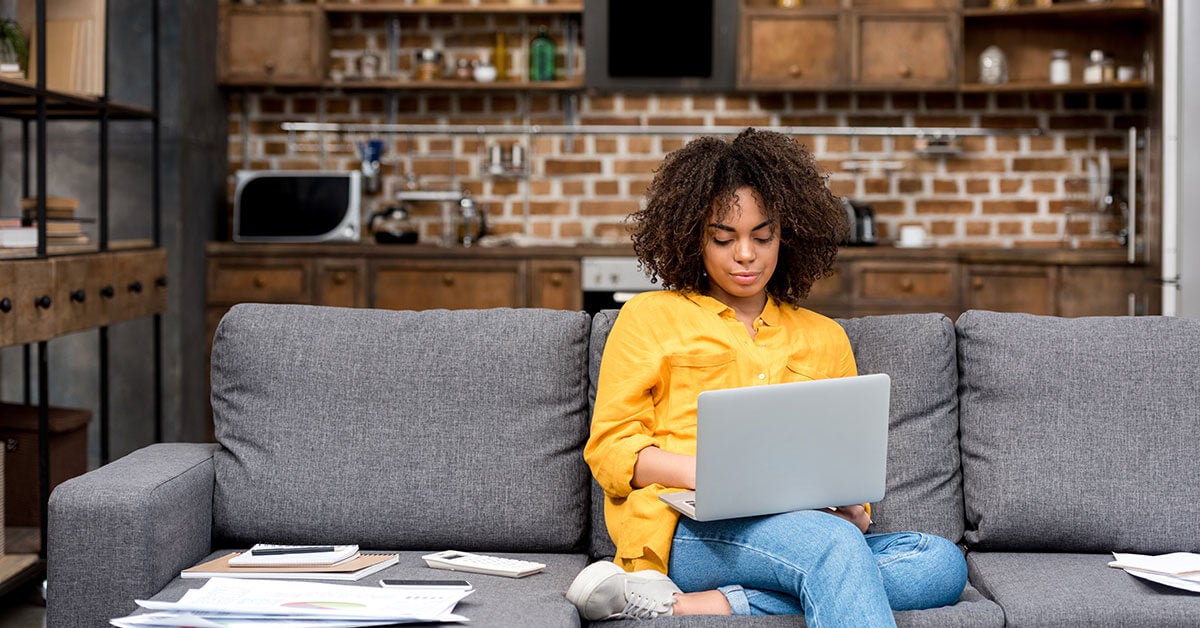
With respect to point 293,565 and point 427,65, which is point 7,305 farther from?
point 427,65

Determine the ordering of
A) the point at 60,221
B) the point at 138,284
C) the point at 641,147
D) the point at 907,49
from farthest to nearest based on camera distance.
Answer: the point at 641,147 < the point at 907,49 < the point at 138,284 < the point at 60,221

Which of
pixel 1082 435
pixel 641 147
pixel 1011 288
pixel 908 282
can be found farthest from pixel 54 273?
pixel 1011 288

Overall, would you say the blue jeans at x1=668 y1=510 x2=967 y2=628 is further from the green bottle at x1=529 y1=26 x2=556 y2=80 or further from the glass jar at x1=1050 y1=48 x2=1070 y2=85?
the glass jar at x1=1050 y1=48 x2=1070 y2=85

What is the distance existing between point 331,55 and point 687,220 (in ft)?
11.8

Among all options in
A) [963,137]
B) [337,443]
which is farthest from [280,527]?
[963,137]

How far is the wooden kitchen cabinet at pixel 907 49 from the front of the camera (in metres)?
4.86

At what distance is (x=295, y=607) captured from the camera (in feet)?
→ 5.25

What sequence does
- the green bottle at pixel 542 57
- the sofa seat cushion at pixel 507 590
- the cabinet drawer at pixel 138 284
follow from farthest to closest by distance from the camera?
1. the green bottle at pixel 542 57
2. the cabinet drawer at pixel 138 284
3. the sofa seat cushion at pixel 507 590

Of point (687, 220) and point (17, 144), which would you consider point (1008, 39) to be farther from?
point (17, 144)

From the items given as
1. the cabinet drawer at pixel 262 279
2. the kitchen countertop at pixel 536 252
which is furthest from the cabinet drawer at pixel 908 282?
the cabinet drawer at pixel 262 279

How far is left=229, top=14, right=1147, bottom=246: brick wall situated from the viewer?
5109 millimetres

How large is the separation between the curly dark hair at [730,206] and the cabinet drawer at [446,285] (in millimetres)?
2553

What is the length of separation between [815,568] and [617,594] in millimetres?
298

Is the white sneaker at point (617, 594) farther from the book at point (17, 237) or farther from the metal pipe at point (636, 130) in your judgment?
the metal pipe at point (636, 130)
